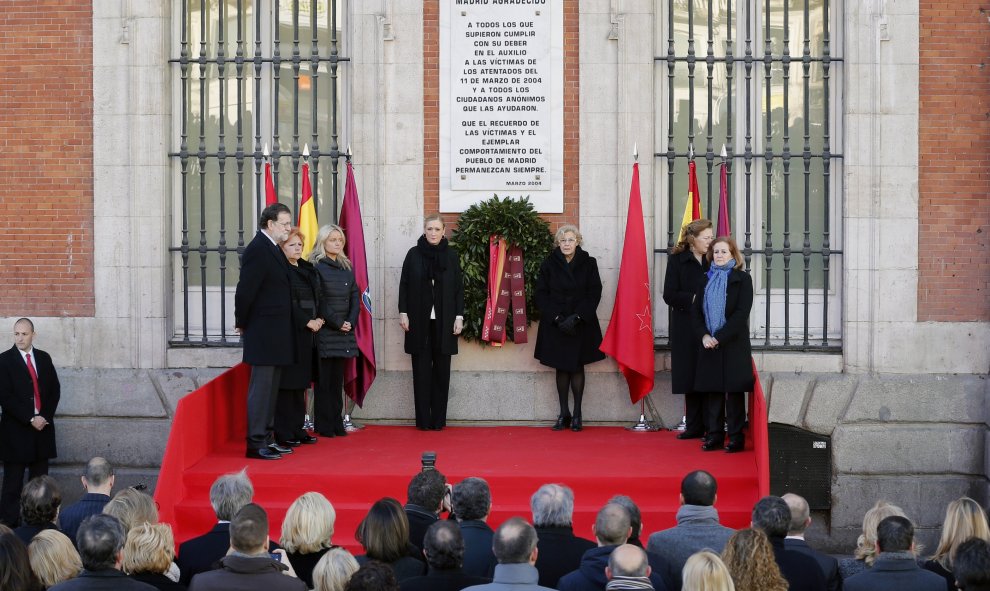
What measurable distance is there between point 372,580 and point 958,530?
3.02 m

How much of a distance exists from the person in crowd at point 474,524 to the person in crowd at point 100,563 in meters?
1.53

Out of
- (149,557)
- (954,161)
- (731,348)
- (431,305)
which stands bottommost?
(149,557)

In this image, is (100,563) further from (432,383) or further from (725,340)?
(432,383)

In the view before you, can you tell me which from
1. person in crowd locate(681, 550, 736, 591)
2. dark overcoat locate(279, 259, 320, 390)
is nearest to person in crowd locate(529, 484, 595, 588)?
person in crowd locate(681, 550, 736, 591)

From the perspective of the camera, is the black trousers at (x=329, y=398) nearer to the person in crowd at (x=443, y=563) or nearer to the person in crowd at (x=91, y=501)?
the person in crowd at (x=91, y=501)

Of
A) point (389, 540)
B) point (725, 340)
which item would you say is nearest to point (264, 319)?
point (725, 340)

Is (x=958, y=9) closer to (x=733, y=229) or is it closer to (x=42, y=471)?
(x=733, y=229)

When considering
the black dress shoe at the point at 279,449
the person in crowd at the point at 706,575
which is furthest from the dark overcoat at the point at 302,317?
the person in crowd at the point at 706,575

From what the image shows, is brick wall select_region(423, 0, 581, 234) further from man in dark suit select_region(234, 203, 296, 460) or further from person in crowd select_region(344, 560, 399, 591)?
person in crowd select_region(344, 560, 399, 591)

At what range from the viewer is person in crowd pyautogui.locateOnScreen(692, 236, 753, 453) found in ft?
33.5

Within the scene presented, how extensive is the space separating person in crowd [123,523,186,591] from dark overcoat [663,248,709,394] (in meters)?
5.83

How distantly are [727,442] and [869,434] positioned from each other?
168 cm

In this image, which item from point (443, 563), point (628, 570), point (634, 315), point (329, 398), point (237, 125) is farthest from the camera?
point (237, 125)

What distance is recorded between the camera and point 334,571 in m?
5.37
